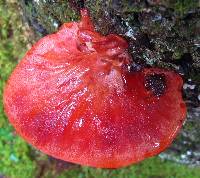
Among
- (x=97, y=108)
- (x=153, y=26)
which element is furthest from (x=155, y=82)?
(x=153, y=26)

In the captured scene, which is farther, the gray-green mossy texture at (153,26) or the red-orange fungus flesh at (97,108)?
the red-orange fungus flesh at (97,108)

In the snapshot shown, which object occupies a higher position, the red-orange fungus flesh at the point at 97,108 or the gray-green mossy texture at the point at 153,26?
the gray-green mossy texture at the point at 153,26

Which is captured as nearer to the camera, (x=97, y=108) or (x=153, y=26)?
(x=153, y=26)

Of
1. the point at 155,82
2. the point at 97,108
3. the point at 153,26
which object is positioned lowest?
the point at 97,108

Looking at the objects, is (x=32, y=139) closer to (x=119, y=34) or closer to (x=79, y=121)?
(x=79, y=121)

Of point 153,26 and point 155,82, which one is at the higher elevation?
point 153,26

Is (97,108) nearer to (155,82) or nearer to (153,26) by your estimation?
(155,82)
